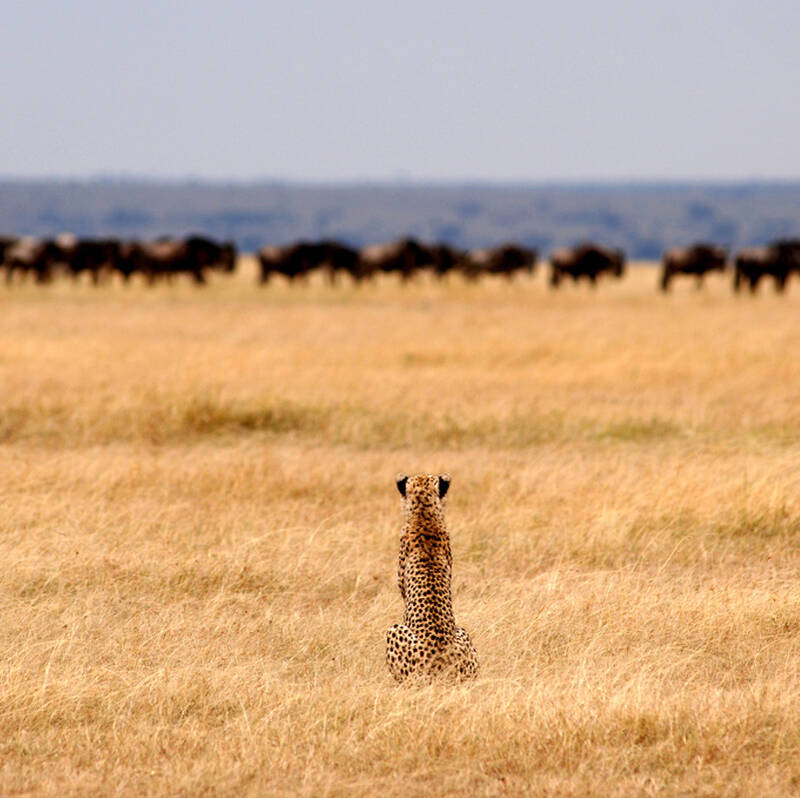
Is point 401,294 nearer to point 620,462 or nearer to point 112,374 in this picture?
point 112,374

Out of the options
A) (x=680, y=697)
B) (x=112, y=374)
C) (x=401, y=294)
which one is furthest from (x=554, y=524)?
(x=401, y=294)

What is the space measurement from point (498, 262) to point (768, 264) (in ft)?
70.8

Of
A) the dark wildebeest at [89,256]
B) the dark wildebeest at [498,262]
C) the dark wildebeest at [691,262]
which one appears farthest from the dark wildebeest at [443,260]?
the dark wildebeest at [89,256]

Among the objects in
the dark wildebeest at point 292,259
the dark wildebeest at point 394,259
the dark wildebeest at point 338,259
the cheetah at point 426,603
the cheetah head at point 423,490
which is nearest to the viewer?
the cheetah at point 426,603

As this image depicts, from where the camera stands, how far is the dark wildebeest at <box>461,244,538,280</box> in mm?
70000

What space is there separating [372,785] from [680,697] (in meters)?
1.84

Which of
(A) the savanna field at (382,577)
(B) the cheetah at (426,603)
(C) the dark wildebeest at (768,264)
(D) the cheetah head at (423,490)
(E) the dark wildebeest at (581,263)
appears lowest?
(E) the dark wildebeest at (581,263)

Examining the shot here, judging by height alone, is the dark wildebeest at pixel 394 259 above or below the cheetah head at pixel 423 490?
below

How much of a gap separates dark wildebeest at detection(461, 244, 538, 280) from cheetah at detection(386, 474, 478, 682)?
62.1m

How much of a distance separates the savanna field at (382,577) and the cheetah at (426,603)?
13 cm

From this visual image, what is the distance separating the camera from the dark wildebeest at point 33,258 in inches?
2270

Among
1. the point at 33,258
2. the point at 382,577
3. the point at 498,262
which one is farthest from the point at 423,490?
the point at 498,262

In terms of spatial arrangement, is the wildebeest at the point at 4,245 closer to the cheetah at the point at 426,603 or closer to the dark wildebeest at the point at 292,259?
the dark wildebeest at the point at 292,259

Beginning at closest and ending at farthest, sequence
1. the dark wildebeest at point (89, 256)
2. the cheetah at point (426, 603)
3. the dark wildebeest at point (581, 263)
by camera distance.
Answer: the cheetah at point (426, 603)
the dark wildebeest at point (89, 256)
the dark wildebeest at point (581, 263)
